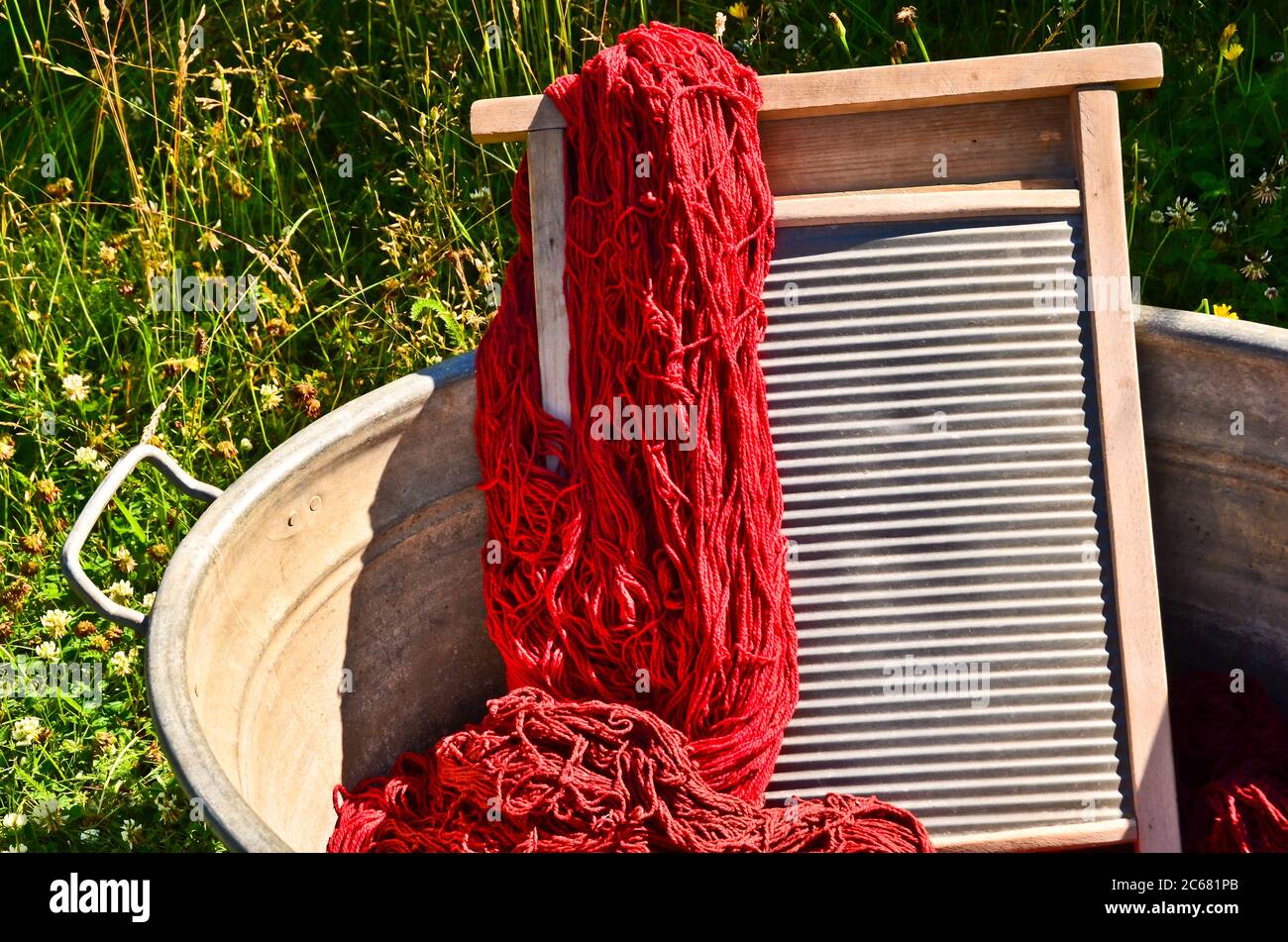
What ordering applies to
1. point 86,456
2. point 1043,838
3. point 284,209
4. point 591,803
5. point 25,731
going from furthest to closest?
point 284,209, point 86,456, point 25,731, point 1043,838, point 591,803

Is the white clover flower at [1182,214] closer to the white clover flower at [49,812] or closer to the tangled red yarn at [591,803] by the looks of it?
the tangled red yarn at [591,803]

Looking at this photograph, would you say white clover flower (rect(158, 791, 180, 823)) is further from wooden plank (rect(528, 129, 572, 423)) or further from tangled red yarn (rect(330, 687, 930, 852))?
wooden plank (rect(528, 129, 572, 423))

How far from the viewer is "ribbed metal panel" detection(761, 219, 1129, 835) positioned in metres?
Result: 2.63

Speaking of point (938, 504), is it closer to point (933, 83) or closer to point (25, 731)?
point (933, 83)

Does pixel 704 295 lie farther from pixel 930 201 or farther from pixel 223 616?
pixel 223 616

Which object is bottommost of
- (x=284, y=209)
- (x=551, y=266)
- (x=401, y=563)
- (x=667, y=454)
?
(x=401, y=563)

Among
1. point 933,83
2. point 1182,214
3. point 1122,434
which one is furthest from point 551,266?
point 1182,214

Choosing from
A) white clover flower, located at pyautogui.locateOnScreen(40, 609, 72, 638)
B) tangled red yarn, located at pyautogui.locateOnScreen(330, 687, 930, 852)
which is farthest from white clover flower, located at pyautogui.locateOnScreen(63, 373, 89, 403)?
tangled red yarn, located at pyautogui.locateOnScreen(330, 687, 930, 852)

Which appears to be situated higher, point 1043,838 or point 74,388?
point 74,388

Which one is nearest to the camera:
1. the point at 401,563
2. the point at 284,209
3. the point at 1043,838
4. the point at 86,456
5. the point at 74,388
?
the point at 1043,838

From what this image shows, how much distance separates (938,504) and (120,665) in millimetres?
1986

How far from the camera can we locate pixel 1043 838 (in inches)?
101

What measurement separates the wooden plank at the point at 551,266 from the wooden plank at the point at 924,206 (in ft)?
1.44

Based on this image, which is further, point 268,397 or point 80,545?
point 268,397
